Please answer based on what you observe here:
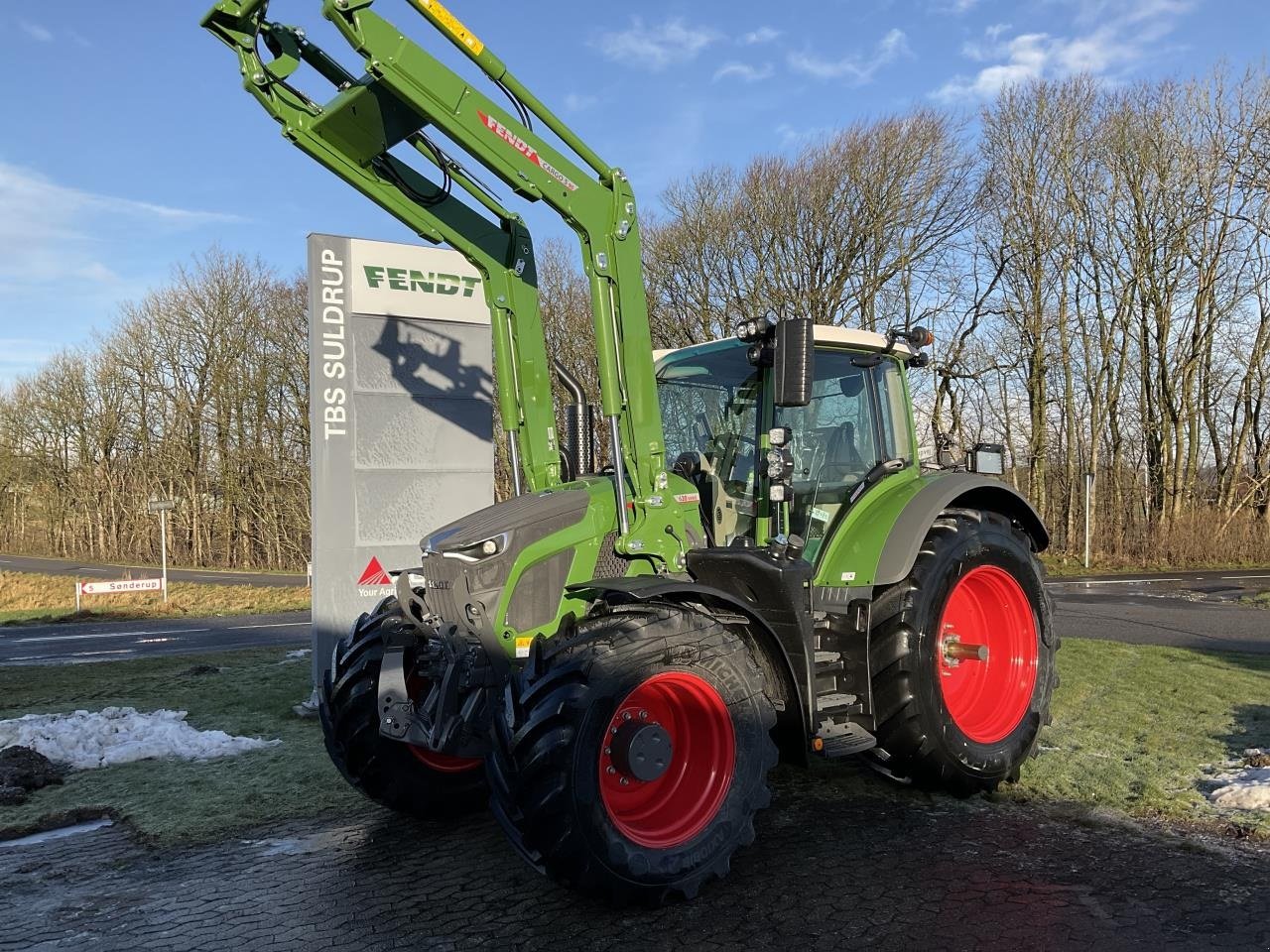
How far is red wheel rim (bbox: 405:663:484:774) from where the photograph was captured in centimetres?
450

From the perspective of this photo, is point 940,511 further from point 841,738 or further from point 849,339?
point 841,738

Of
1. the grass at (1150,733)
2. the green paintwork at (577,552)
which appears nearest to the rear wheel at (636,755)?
the green paintwork at (577,552)

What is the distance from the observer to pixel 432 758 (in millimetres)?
4691

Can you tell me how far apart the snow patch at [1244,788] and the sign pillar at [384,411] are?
5451 millimetres

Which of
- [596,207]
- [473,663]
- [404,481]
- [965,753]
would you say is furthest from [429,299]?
[965,753]

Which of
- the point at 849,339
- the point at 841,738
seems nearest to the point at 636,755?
the point at 841,738

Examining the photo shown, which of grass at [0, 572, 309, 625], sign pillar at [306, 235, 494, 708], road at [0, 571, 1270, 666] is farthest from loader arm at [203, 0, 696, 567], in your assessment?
grass at [0, 572, 309, 625]

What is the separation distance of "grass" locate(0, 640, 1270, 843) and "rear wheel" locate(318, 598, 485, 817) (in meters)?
0.59

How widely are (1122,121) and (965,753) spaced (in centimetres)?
2509

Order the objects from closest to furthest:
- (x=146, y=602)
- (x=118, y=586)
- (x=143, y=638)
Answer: (x=143, y=638)
(x=118, y=586)
(x=146, y=602)

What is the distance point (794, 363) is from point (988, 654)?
2.31 meters

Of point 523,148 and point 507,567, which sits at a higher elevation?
point 523,148

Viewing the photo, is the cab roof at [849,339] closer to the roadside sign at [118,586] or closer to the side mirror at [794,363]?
the side mirror at [794,363]

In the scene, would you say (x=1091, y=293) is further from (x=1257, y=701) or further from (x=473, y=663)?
(x=473, y=663)
